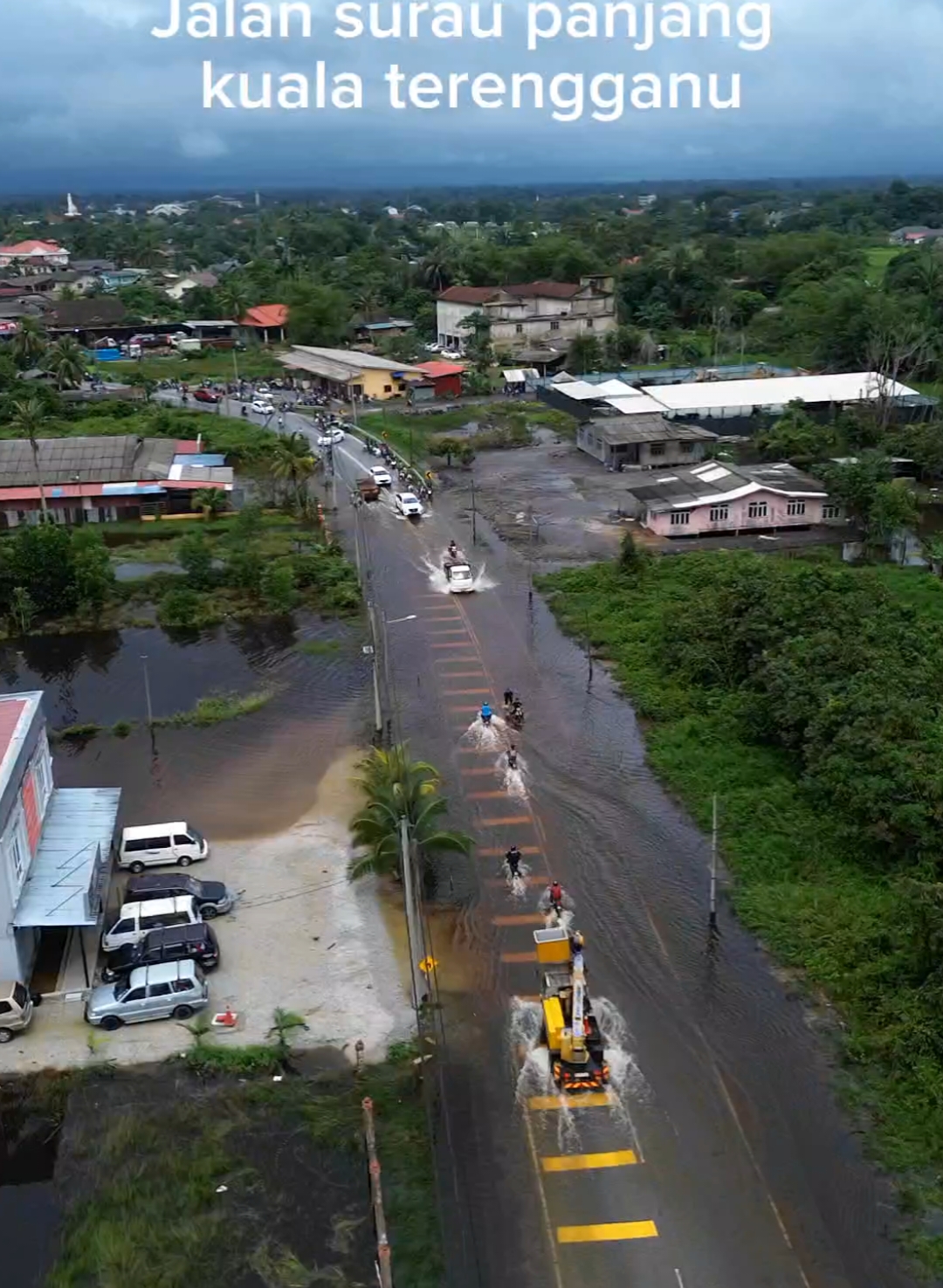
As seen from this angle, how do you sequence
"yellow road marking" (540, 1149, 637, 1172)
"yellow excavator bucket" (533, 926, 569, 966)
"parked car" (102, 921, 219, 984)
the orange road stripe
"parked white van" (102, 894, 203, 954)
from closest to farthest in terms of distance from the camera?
1. "yellow road marking" (540, 1149, 637, 1172)
2. "parked car" (102, 921, 219, 984)
3. "yellow excavator bucket" (533, 926, 569, 966)
4. "parked white van" (102, 894, 203, 954)
5. the orange road stripe

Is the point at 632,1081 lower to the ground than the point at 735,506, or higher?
lower

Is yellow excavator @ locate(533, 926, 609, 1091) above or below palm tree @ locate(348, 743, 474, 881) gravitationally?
below

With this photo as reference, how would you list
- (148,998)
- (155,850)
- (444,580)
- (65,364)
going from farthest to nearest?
(65,364) → (444,580) → (155,850) → (148,998)

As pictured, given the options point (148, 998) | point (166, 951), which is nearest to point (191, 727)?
point (166, 951)

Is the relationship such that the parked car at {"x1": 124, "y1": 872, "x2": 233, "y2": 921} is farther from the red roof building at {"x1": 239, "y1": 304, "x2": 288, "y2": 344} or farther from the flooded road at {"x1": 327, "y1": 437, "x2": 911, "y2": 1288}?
the red roof building at {"x1": 239, "y1": 304, "x2": 288, "y2": 344}

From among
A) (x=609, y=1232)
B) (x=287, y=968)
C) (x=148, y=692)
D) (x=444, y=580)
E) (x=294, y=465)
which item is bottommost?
(x=609, y=1232)

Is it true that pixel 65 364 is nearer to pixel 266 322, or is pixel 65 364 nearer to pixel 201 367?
pixel 201 367

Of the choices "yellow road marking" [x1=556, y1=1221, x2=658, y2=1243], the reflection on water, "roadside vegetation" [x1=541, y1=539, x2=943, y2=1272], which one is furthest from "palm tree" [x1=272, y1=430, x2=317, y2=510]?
"yellow road marking" [x1=556, y1=1221, x2=658, y2=1243]

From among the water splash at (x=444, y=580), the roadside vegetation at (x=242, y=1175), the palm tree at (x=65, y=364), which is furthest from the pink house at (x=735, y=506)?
the palm tree at (x=65, y=364)
